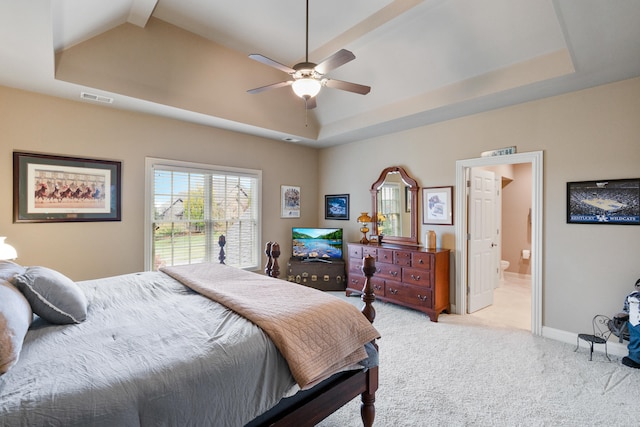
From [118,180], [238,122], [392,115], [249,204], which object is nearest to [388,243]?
[392,115]

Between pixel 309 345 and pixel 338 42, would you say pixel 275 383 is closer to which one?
pixel 309 345

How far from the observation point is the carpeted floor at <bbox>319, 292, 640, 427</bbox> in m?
2.11

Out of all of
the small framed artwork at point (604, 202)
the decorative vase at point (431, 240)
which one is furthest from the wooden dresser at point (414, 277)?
the small framed artwork at point (604, 202)

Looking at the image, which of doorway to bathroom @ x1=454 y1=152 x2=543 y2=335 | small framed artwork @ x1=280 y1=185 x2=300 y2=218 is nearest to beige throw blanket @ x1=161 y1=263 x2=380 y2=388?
doorway to bathroom @ x1=454 y1=152 x2=543 y2=335

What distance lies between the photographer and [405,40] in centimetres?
344

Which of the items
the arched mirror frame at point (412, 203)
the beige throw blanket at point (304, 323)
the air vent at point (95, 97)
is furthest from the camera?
the arched mirror frame at point (412, 203)

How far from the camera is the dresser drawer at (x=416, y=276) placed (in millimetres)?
4008

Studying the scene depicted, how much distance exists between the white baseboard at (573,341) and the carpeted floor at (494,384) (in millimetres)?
111

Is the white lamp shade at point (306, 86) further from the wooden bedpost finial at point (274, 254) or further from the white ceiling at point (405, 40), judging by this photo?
the wooden bedpost finial at point (274, 254)

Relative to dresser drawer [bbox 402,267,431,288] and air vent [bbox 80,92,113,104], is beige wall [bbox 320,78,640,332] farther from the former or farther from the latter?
air vent [bbox 80,92,113,104]

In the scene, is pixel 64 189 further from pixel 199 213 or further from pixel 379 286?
pixel 379 286

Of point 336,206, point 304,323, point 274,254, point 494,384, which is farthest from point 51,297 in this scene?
point 336,206

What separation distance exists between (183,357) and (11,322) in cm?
77

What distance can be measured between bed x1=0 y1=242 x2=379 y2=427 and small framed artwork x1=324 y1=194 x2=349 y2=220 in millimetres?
3575
